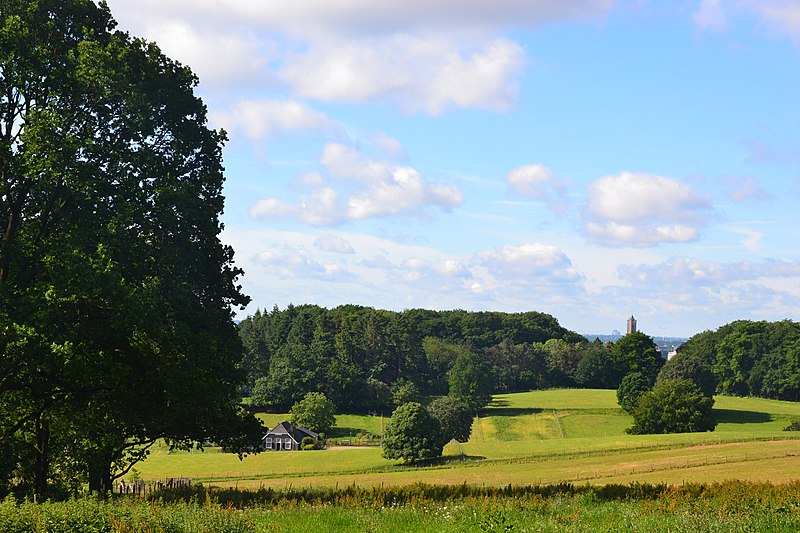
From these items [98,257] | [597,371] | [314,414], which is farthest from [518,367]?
[98,257]

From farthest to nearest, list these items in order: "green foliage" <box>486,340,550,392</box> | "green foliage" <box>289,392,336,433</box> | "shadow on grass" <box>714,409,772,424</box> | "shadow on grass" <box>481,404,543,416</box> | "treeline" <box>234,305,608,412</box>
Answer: "green foliage" <box>486,340,550,392</box> < "treeline" <box>234,305,608,412</box> < "shadow on grass" <box>481,404,543,416</box> < "green foliage" <box>289,392,336,433</box> < "shadow on grass" <box>714,409,772,424</box>

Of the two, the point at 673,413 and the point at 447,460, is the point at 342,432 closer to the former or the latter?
the point at 447,460

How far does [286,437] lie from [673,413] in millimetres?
54781

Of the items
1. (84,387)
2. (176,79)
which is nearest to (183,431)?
(84,387)

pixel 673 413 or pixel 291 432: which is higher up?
pixel 673 413

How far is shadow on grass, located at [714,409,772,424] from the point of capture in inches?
4481

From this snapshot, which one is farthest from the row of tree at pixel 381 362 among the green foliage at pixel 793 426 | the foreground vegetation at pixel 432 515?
the foreground vegetation at pixel 432 515

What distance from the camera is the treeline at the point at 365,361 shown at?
5256 inches

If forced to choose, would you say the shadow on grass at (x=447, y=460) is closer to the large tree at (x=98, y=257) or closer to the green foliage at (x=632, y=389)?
the green foliage at (x=632, y=389)

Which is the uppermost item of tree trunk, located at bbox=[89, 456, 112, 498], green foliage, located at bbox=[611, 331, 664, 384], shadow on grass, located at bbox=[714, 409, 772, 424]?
green foliage, located at bbox=[611, 331, 664, 384]

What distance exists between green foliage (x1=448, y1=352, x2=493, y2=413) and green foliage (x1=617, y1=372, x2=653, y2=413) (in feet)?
79.2

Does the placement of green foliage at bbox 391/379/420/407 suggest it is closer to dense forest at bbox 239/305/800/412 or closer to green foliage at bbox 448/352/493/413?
dense forest at bbox 239/305/800/412

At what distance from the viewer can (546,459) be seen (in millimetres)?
78875

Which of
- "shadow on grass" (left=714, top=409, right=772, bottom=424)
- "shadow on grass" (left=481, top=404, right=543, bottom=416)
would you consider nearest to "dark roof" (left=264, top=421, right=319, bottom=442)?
"shadow on grass" (left=481, top=404, right=543, bottom=416)
